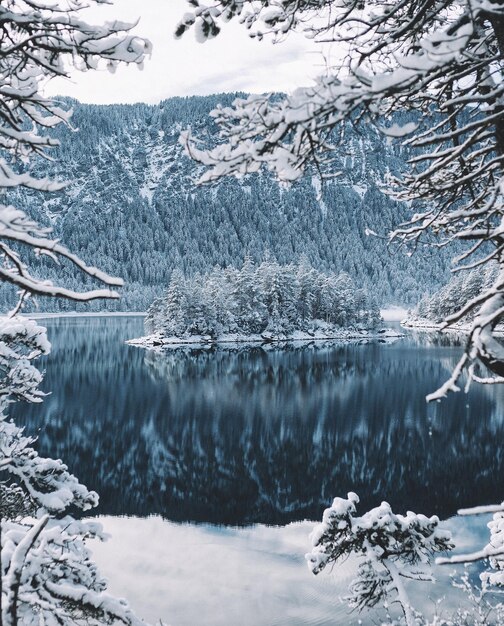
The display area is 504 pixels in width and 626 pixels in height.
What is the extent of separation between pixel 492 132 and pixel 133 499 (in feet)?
79.7

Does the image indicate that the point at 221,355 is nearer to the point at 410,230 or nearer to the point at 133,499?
the point at 133,499

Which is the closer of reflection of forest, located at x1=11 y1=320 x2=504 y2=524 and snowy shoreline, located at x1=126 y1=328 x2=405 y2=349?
reflection of forest, located at x1=11 y1=320 x2=504 y2=524

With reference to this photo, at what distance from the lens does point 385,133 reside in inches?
135

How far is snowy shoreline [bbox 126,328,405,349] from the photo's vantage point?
83.9m

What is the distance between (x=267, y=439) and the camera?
109ft

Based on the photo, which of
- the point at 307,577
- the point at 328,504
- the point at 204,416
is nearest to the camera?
the point at 307,577

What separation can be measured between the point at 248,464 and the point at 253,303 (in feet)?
194

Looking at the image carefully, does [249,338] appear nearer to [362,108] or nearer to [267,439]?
[267,439]

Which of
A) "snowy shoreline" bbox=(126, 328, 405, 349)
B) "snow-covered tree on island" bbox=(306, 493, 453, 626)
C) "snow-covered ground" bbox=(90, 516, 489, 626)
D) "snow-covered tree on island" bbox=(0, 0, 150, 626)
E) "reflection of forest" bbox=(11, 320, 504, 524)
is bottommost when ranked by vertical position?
"snow-covered ground" bbox=(90, 516, 489, 626)

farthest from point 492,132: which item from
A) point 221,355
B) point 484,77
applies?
point 221,355

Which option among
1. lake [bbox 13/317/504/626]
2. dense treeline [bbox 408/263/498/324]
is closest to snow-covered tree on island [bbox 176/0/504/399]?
lake [bbox 13/317/504/626]

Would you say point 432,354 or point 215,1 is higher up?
point 215,1

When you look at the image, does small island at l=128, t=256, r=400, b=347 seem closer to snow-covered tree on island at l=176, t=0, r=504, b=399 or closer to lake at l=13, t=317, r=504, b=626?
lake at l=13, t=317, r=504, b=626

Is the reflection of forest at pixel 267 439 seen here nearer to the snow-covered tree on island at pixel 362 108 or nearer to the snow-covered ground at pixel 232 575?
the snow-covered ground at pixel 232 575
